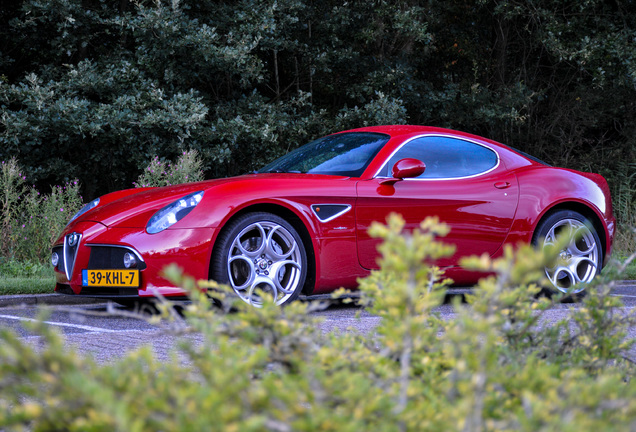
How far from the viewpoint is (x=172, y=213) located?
5152 mm

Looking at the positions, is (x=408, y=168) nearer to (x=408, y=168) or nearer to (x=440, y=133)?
(x=408, y=168)

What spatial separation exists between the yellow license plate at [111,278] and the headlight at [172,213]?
325mm

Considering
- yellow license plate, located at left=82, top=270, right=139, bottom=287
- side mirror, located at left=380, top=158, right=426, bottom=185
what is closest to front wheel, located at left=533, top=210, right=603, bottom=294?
side mirror, located at left=380, top=158, right=426, bottom=185

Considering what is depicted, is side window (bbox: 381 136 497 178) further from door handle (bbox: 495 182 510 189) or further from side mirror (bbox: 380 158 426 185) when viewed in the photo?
side mirror (bbox: 380 158 426 185)

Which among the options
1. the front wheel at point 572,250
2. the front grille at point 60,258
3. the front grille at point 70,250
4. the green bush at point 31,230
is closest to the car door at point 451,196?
the front wheel at point 572,250

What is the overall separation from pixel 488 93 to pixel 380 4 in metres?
2.99

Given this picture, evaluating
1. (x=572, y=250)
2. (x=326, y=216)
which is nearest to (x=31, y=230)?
(x=326, y=216)

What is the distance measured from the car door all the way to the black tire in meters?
0.53

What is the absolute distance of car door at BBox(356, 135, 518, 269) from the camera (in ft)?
18.7

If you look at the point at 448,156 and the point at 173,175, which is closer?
the point at 448,156

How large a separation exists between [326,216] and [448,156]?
1.38m

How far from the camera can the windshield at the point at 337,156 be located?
5973 mm

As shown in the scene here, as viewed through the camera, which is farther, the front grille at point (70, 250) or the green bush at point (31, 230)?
the green bush at point (31, 230)

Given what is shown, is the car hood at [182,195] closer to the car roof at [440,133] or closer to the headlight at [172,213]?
the headlight at [172,213]
